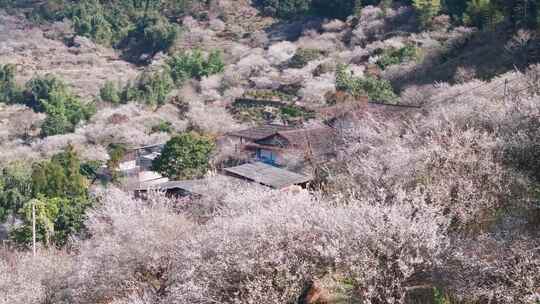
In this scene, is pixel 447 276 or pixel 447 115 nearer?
pixel 447 276

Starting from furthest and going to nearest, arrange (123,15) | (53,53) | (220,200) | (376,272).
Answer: (123,15)
(53,53)
(220,200)
(376,272)

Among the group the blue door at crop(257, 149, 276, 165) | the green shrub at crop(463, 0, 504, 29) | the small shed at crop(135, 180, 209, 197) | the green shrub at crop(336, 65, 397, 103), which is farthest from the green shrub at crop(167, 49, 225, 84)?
the small shed at crop(135, 180, 209, 197)

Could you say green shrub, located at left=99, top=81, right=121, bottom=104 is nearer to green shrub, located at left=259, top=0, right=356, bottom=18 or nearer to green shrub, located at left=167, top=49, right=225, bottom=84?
green shrub, located at left=167, top=49, right=225, bottom=84

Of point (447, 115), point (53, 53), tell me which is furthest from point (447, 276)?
point (53, 53)

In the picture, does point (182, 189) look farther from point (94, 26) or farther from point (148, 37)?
point (94, 26)

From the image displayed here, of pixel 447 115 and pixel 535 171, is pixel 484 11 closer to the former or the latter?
pixel 447 115

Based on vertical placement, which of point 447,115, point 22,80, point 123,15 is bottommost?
point 22,80

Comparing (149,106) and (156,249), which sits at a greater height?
(156,249)
